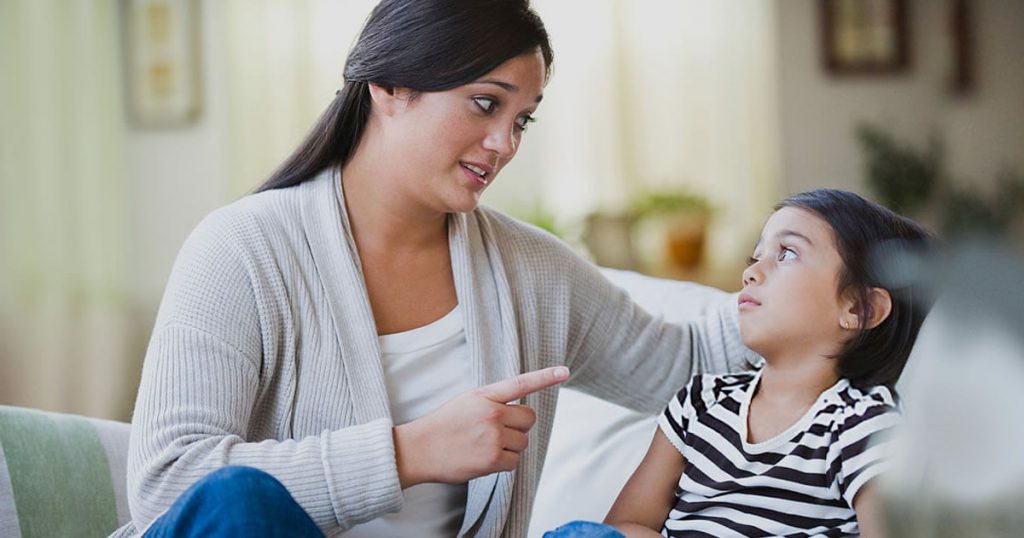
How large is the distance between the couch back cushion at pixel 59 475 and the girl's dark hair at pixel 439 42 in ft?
2.27

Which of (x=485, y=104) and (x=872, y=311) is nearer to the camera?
(x=872, y=311)

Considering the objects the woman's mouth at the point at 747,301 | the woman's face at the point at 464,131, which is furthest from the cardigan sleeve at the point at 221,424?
the woman's mouth at the point at 747,301

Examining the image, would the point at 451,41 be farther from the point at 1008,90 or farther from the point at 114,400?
the point at 1008,90

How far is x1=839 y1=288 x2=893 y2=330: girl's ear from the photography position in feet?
4.30

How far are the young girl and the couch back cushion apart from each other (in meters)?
0.82

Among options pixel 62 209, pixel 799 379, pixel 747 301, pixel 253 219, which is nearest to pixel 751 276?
pixel 747 301

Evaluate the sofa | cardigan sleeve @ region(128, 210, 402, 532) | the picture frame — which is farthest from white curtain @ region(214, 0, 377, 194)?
cardigan sleeve @ region(128, 210, 402, 532)

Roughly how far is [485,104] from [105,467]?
2.77ft

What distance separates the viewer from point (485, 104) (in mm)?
1439

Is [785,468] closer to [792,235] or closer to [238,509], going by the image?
[792,235]

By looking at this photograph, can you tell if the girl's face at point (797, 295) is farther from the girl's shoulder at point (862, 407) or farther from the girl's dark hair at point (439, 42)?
the girl's dark hair at point (439, 42)

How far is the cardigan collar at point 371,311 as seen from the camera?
4.65 feet

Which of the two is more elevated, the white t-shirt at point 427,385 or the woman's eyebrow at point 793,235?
the woman's eyebrow at point 793,235

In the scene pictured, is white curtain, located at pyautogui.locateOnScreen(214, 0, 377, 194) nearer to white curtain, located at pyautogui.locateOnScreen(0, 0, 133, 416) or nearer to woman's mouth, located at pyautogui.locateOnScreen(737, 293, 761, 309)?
white curtain, located at pyautogui.locateOnScreen(0, 0, 133, 416)
